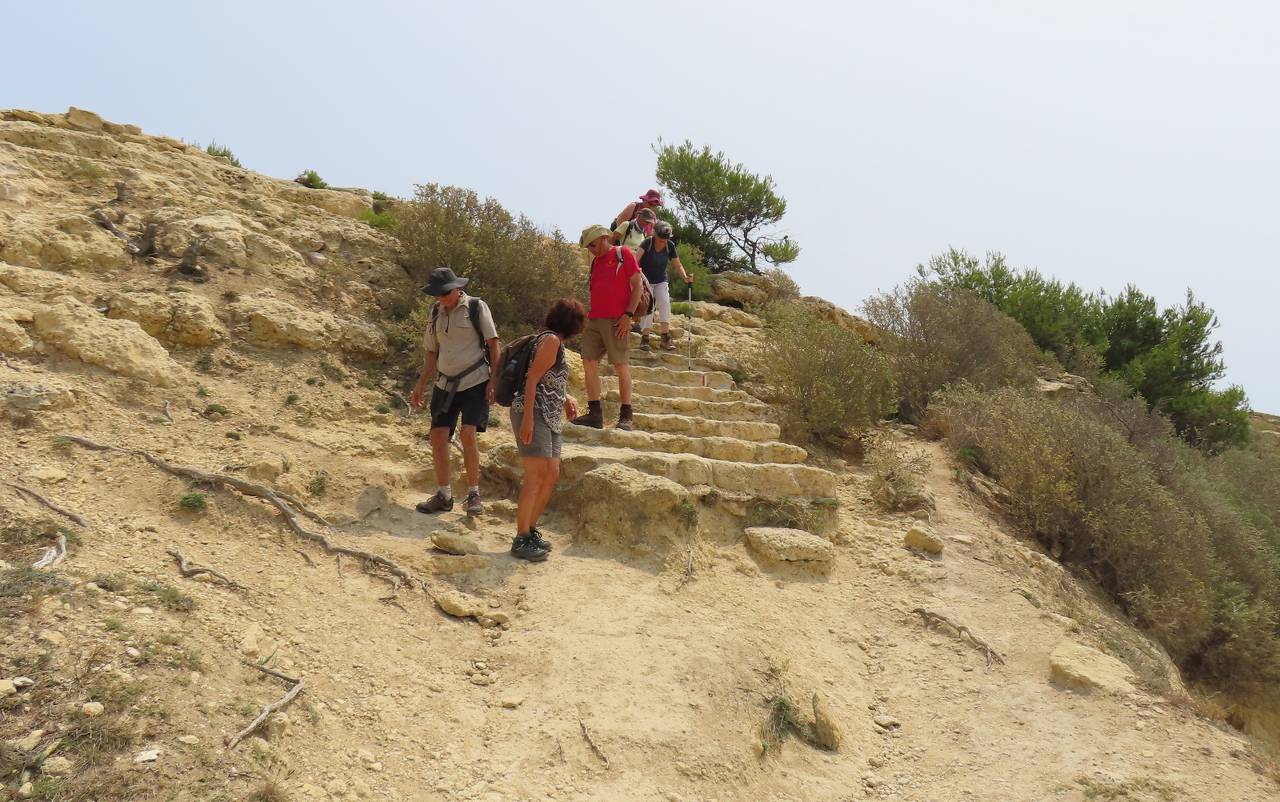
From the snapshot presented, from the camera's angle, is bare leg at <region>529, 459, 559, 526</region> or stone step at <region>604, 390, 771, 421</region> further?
stone step at <region>604, 390, 771, 421</region>

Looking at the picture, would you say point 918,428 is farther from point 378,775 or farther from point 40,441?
point 40,441

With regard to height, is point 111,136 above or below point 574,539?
above

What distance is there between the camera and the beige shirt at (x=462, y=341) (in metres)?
4.88

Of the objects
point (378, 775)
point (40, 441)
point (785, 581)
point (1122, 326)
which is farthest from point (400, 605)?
point (1122, 326)

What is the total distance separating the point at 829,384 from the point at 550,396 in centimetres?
374

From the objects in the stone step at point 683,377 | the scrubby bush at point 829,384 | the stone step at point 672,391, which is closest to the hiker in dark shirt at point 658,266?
the stone step at point 683,377

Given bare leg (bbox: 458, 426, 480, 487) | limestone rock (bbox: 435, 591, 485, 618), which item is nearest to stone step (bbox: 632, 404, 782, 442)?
bare leg (bbox: 458, 426, 480, 487)

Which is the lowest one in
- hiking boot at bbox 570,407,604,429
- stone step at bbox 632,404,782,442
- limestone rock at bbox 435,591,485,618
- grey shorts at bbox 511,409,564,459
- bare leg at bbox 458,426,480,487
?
limestone rock at bbox 435,591,485,618

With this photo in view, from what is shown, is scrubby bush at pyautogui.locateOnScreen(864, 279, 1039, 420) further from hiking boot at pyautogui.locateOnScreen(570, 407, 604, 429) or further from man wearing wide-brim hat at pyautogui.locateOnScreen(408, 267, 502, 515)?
man wearing wide-brim hat at pyautogui.locateOnScreen(408, 267, 502, 515)

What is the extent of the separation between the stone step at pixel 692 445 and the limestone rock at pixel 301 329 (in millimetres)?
1969

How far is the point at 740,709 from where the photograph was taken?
3650mm

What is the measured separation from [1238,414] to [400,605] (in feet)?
57.9

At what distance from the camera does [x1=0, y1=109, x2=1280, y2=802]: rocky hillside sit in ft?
9.18

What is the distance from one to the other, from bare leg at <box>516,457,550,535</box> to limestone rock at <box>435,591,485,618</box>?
63cm
